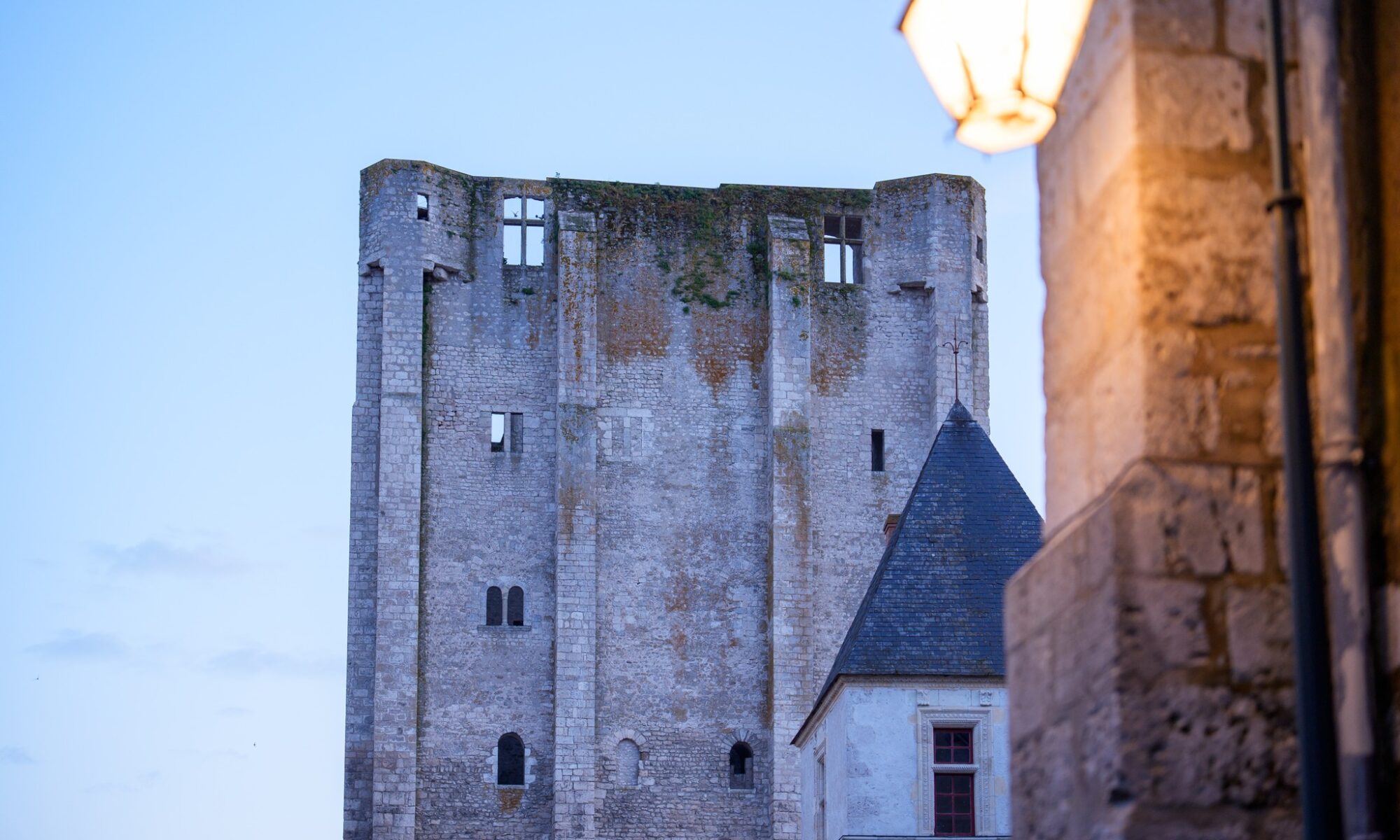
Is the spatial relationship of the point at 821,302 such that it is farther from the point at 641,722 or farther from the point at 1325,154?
the point at 1325,154

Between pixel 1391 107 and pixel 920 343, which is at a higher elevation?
pixel 920 343

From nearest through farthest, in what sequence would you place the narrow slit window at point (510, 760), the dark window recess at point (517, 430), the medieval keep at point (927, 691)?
the medieval keep at point (927, 691)
the narrow slit window at point (510, 760)
the dark window recess at point (517, 430)

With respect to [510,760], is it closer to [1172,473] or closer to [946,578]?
[946,578]

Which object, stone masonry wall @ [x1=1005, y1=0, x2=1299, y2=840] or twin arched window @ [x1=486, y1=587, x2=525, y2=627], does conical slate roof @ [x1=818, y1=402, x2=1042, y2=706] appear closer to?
twin arched window @ [x1=486, y1=587, x2=525, y2=627]

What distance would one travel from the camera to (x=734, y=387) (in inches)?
1577

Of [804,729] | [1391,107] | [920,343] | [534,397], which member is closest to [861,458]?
[920,343]

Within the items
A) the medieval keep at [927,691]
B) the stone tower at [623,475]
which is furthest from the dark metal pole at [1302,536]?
the stone tower at [623,475]

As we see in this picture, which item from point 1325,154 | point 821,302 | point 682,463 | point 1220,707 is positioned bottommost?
point 1220,707

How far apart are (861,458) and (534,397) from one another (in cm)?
607

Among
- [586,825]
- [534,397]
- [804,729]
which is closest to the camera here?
[804,729]

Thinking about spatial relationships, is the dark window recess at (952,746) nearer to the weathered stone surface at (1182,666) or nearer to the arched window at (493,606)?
the arched window at (493,606)

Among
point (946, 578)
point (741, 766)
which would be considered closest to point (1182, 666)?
point (946, 578)

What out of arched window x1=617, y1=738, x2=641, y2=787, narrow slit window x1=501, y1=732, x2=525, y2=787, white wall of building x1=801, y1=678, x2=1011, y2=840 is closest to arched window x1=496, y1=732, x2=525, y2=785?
narrow slit window x1=501, y1=732, x2=525, y2=787

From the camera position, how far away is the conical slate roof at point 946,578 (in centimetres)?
2336
